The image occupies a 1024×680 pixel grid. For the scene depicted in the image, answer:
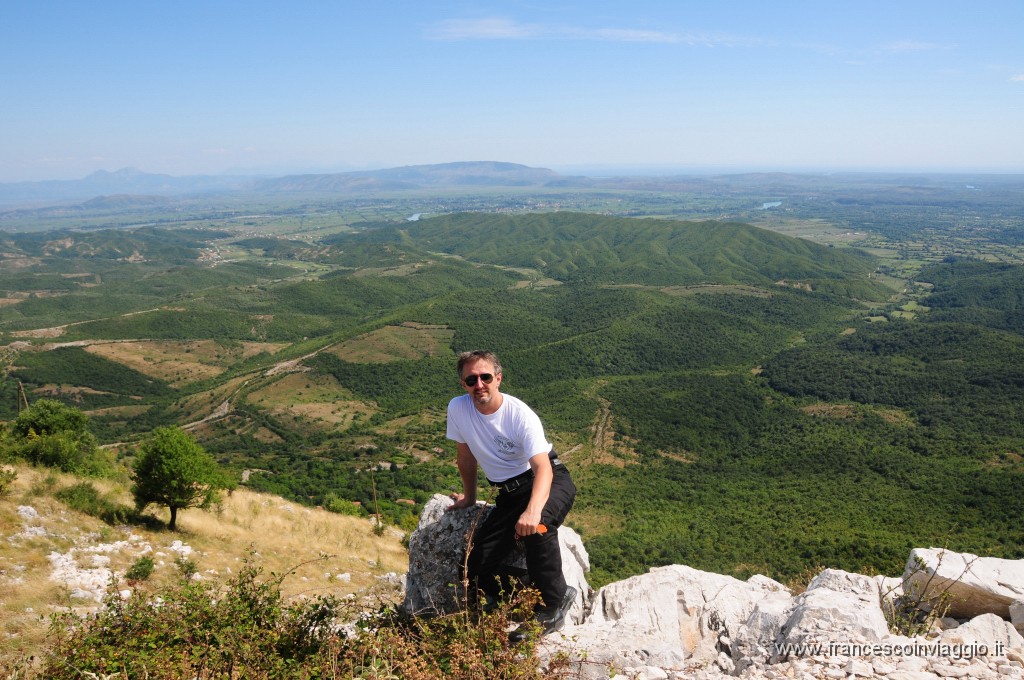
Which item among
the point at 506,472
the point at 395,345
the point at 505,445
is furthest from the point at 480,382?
the point at 395,345

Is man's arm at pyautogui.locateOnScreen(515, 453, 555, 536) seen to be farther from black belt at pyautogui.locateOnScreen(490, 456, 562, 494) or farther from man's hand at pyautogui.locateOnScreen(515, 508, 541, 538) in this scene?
black belt at pyautogui.locateOnScreen(490, 456, 562, 494)

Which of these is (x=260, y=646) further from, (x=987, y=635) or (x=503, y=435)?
(x=987, y=635)

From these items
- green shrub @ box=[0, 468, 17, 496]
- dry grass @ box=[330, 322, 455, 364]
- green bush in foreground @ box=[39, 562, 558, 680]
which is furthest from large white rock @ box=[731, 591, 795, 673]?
dry grass @ box=[330, 322, 455, 364]

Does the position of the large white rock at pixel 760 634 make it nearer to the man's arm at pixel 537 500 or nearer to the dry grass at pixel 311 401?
the man's arm at pixel 537 500

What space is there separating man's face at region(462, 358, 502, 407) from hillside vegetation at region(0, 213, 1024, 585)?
82.2 feet

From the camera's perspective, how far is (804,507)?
4288 cm

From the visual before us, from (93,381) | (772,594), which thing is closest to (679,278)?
(93,381)

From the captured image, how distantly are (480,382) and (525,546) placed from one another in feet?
7.04

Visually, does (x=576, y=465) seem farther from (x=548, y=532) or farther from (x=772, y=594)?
(x=548, y=532)

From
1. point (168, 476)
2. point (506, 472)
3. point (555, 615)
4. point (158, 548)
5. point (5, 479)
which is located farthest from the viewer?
point (168, 476)

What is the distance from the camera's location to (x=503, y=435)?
6.23 meters

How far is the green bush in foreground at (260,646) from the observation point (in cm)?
472

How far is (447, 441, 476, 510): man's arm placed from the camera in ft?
22.3

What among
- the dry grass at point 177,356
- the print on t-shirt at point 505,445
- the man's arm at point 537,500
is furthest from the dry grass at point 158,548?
the dry grass at point 177,356
